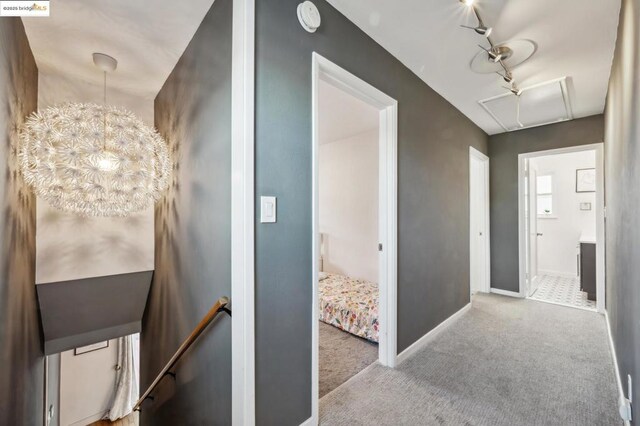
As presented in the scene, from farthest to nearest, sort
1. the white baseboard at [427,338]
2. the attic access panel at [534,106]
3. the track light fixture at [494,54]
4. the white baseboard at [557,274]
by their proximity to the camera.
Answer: the white baseboard at [557,274] → the attic access panel at [534,106] → the white baseboard at [427,338] → the track light fixture at [494,54]

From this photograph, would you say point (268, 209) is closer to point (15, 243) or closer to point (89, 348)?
point (15, 243)

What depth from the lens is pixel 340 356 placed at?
2510 millimetres

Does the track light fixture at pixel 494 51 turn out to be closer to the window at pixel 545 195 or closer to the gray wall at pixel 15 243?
the gray wall at pixel 15 243

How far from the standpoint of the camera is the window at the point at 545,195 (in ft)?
18.0

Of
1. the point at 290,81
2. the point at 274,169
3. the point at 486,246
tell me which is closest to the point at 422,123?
the point at 290,81

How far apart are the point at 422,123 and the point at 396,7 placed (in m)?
1.12

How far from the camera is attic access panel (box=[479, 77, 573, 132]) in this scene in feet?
9.12

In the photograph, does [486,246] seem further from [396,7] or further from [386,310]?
[396,7]

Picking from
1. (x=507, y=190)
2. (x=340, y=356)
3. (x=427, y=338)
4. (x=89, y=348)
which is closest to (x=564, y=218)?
(x=507, y=190)

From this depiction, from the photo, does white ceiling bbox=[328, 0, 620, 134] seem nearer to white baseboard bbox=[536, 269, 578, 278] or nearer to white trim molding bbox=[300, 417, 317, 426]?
white trim molding bbox=[300, 417, 317, 426]

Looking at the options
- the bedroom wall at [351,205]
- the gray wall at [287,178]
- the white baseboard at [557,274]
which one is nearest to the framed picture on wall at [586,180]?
the white baseboard at [557,274]

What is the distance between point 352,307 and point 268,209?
2045 mm

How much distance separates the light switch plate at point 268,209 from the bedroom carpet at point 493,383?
4.26 ft

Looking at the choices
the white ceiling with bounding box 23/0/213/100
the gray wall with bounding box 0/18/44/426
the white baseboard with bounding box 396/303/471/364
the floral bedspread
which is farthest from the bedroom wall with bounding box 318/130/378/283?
the gray wall with bounding box 0/18/44/426
